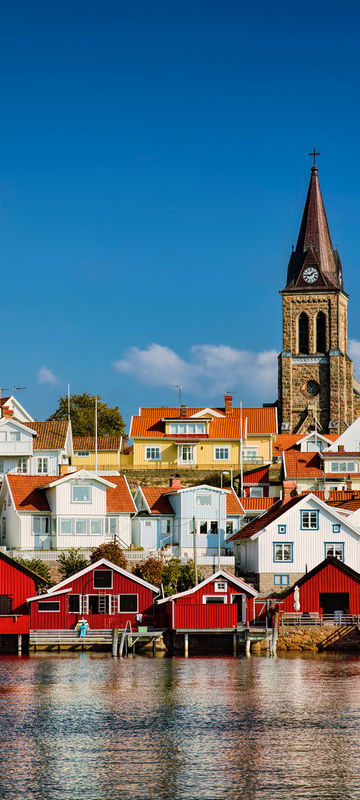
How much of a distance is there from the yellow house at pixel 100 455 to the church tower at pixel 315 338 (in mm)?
22521

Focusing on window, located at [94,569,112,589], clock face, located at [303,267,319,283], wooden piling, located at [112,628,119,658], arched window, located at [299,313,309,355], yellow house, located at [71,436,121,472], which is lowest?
wooden piling, located at [112,628,119,658]

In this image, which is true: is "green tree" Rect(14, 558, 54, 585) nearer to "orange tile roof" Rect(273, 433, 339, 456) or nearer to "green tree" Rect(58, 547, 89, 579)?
"green tree" Rect(58, 547, 89, 579)

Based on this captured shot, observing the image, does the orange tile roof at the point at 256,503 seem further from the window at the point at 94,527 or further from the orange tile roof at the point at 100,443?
the orange tile roof at the point at 100,443

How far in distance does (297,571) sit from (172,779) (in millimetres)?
38856

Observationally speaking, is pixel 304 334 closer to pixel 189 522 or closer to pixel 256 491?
pixel 256 491

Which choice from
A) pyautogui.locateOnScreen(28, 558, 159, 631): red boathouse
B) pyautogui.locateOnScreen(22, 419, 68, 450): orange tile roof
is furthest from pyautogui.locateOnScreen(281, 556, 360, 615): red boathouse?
pyautogui.locateOnScreen(22, 419, 68, 450): orange tile roof

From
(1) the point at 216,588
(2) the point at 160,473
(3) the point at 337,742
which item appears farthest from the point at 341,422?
(3) the point at 337,742

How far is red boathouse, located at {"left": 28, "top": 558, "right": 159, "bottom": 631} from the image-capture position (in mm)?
62781

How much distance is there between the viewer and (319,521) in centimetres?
7081

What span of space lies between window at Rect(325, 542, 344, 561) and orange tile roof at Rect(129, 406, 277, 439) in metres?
Answer: 31.5

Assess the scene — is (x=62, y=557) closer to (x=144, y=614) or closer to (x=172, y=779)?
(x=144, y=614)

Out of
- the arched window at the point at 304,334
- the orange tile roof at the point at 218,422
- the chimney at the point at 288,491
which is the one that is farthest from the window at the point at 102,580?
the arched window at the point at 304,334

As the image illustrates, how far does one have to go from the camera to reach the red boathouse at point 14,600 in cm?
6228

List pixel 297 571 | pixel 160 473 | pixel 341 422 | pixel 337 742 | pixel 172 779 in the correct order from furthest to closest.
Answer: pixel 341 422 < pixel 160 473 < pixel 297 571 < pixel 337 742 < pixel 172 779
